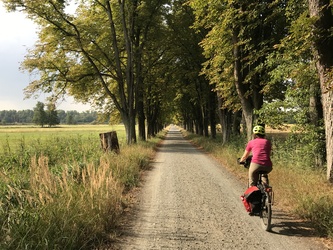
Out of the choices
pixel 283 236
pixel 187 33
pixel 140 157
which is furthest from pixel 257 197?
pixel 187 33

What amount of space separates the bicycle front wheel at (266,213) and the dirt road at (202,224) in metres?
0.13

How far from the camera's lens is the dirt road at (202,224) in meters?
4.81

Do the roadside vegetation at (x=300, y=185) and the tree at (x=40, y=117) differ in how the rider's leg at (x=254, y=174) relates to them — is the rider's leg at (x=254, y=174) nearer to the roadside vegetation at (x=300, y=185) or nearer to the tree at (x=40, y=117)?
the roadside vegetation at (x=300, y=185)

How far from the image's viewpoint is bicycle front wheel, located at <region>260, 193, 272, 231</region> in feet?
17.6

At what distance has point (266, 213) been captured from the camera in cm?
555

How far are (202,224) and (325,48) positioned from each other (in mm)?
5453

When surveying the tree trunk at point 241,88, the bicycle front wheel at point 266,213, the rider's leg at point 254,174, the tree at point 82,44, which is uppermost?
the tree at point 82,44

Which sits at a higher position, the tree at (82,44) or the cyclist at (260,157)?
the tree at (82,44)

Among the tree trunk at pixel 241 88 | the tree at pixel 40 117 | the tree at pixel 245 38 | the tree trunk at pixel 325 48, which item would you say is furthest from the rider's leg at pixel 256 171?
the tree at pixel 40 117

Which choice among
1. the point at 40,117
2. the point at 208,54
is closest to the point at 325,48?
the point at 208,54

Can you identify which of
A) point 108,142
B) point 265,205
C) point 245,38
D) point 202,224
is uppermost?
point 245,38

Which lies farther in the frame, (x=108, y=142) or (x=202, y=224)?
(x=108, y=142)

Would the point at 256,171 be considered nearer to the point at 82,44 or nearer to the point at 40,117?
the point at 82,44

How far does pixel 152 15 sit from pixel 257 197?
17644 mm
